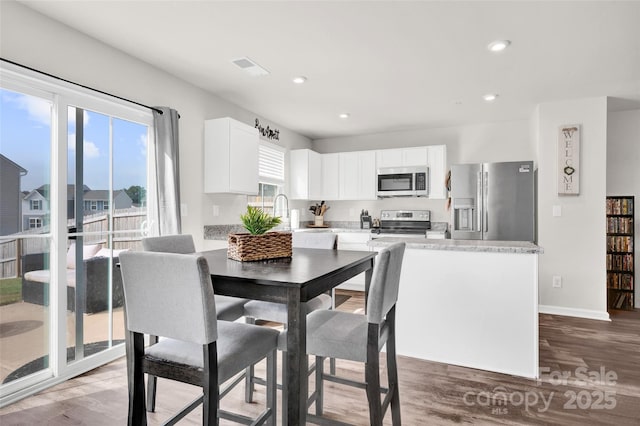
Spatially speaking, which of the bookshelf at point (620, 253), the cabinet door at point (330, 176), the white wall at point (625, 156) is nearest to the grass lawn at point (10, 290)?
the cabinet door at point (330, 176)

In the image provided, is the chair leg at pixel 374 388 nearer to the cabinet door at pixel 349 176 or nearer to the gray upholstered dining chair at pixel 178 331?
the gray upholstered dining chair at pixel 178 331

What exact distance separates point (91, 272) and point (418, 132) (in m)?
4.63

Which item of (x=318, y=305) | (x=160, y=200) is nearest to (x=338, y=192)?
(x=160, y=200)

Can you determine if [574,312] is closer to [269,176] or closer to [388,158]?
[388,158]

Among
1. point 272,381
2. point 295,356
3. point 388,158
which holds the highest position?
point 388,158

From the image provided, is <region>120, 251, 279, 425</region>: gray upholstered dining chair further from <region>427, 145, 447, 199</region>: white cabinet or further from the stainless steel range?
<region>427, 145, 447, 199</region>: white cabinet

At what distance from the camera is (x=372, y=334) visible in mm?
1473

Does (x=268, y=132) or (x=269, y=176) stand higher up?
(x=268, y=132)

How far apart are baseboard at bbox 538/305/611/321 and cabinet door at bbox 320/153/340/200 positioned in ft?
10.3

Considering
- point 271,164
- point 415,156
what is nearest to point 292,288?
point 271,164

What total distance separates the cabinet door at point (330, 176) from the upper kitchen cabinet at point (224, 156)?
2203 mm

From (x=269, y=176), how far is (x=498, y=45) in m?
3.07

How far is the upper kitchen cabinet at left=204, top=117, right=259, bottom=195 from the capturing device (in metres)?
3.53

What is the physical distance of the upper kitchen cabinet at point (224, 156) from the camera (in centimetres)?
353
